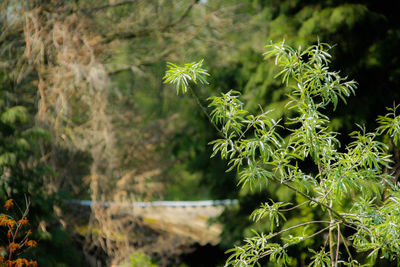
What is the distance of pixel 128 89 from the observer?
10891 millimetres

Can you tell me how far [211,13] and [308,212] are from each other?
4.34m

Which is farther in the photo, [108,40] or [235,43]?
[235,43]

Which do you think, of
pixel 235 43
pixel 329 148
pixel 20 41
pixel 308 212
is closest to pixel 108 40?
pixel 20 41

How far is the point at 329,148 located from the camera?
3.39 metres

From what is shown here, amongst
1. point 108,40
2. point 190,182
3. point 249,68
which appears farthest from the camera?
point 190,182

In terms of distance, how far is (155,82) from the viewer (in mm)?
11094

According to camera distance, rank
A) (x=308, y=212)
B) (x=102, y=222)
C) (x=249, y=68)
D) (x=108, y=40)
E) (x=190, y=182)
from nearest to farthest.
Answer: (x=308, y=212), (x=102, y=222), (x=249, y=68), (x=108, y=40), (x=190, y=182)

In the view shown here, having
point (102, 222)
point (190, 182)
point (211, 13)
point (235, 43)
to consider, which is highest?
point (211, 13)

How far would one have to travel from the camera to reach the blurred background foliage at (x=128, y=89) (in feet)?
21.0

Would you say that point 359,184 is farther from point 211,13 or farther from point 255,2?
point 211,13

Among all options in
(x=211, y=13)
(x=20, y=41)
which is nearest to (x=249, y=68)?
(x=211, y=13)

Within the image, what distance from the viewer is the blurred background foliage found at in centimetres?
640

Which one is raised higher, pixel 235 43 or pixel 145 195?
pixel 235 43

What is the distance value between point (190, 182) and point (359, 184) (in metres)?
12.6
